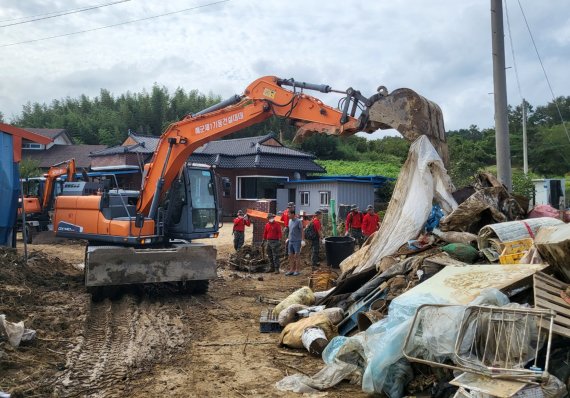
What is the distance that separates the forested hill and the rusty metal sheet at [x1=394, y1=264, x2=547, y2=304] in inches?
1124

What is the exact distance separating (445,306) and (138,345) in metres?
4.05

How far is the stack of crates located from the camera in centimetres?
669

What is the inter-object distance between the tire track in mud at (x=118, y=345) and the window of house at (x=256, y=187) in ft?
68.4

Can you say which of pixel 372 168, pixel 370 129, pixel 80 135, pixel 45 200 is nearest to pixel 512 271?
pixel 370 129

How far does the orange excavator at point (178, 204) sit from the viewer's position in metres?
8.74

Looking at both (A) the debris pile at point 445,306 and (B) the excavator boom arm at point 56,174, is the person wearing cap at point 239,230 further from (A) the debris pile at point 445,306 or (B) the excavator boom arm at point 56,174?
(A) the debris pile at point 445,306

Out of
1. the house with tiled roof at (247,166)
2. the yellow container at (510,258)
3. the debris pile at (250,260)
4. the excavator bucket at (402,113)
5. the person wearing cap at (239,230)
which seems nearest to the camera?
the yellow container at (510,258)

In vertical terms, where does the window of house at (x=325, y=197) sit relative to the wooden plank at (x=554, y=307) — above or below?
above

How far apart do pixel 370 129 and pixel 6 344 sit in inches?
219

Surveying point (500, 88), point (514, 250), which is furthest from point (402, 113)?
point (500, 88)

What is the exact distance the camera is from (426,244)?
8.22 metres

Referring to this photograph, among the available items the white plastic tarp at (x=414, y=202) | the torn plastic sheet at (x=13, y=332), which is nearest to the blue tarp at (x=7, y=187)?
the torn plastic sheet at (x=13, y=332)

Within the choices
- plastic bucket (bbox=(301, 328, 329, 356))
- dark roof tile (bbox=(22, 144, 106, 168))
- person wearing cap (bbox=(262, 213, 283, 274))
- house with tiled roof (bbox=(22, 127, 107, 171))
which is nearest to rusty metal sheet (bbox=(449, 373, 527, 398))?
plastic bucket (bbox=(301, 328, 329, 356))

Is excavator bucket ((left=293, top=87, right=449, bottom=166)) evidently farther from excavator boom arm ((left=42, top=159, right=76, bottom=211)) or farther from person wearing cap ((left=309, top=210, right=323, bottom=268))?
excavator boom arm ((left=42, top=159, right=76, bottom=211))
